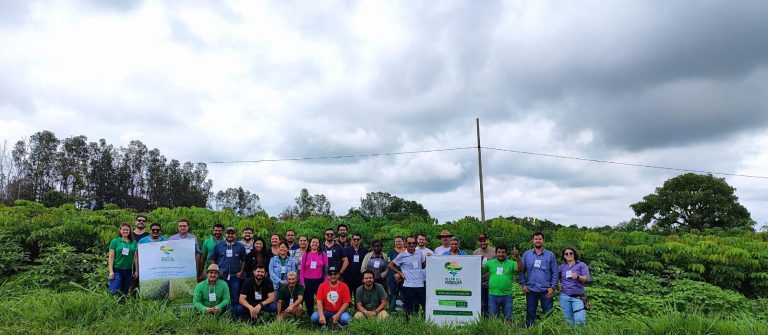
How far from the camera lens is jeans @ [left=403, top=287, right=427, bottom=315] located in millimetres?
7742

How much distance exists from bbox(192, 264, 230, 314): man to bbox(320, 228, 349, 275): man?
1675 mm

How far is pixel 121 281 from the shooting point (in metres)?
7.87

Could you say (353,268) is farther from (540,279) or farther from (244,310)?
(540,279)

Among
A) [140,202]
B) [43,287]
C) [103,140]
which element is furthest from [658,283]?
[103,140]

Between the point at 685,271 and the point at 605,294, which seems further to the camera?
the point at 685,271

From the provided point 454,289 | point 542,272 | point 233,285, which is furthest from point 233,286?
point 542,272

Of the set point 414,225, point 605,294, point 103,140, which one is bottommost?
point 605,294

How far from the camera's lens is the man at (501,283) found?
712 cm

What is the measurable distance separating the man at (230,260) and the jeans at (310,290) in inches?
40.6

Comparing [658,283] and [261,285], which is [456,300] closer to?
[261,285]

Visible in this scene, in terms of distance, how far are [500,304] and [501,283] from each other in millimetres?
350

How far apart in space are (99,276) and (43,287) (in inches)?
37.2

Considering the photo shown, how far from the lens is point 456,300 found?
24.0ft

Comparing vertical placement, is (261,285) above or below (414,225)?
below
